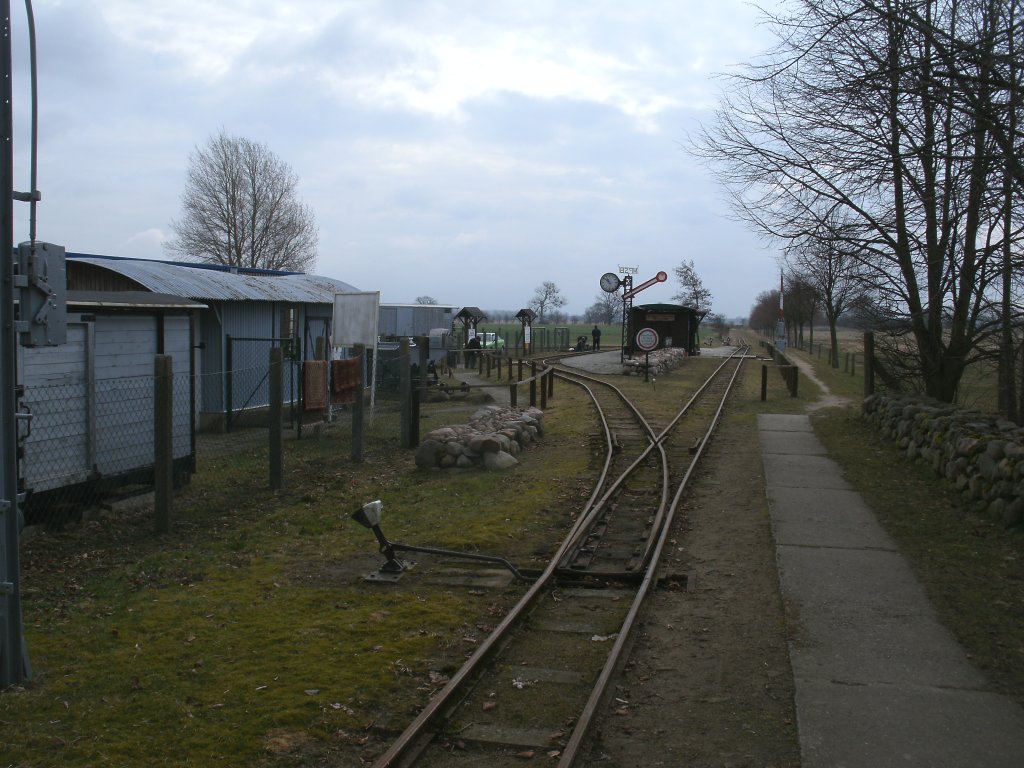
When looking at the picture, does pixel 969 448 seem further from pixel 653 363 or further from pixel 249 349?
pixel 653 363

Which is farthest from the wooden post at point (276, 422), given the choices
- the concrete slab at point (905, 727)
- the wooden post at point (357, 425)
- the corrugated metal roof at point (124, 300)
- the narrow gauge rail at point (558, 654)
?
the concrete slab at point (905, 727)

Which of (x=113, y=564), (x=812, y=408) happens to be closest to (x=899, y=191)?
(x=812, y=408)

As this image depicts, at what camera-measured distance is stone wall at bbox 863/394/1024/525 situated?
955 centimetres

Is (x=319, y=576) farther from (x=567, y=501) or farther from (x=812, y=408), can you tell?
(x=812, y=408)

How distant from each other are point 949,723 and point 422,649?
3021 mm

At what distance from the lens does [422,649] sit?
5.89 metres

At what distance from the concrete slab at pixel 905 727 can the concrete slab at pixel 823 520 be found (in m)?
3.48

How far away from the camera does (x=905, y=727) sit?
15.7ft

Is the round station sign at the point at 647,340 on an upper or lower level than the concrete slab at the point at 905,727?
upper

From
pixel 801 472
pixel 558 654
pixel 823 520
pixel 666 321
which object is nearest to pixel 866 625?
pixel 558 654

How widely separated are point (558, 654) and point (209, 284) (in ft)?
42.5

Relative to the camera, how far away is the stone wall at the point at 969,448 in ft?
31.3

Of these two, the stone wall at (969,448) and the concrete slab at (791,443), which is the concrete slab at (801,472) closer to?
the concrete slab at (791,443)

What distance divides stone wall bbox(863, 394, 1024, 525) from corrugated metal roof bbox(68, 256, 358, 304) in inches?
446
